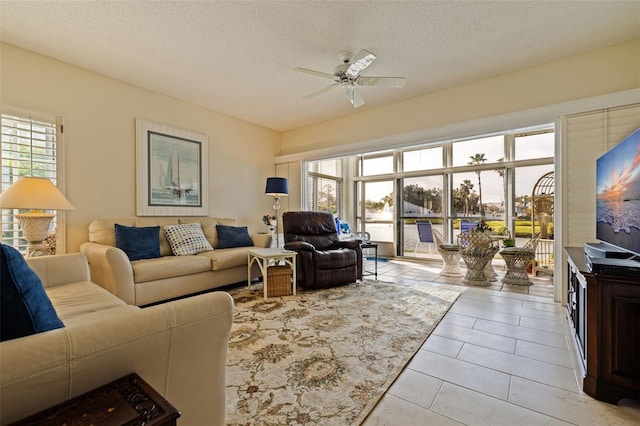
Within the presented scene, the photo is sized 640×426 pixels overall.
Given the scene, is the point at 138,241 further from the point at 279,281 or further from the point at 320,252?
the point at 320,252

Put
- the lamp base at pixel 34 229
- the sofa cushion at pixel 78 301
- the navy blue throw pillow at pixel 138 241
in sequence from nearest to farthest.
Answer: the sofa cushion at pixel 78 301 < the lamp base at pixel 34 229 < the navy blue throw pillow at pixel 138 241

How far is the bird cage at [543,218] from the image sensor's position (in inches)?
188

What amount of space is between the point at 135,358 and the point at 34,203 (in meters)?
2.41

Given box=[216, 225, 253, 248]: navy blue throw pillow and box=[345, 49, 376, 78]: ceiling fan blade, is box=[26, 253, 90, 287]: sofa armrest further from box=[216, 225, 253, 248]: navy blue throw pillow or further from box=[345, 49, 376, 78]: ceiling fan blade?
box=[345, 49, 376, 78]: ceiling fan blade

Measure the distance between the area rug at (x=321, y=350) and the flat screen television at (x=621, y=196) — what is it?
4.81 feet

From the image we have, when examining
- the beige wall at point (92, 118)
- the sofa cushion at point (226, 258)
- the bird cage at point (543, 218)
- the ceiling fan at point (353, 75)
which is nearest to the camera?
the ceiling fan at point (353, 75)

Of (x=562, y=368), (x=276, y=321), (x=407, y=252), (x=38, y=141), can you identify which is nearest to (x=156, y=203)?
(x=38, y=141)

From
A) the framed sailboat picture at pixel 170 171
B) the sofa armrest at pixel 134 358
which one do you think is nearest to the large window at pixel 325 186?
the framed sailboat picture at pixel 170 171

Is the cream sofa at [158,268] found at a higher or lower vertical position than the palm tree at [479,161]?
lower

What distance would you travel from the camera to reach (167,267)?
3059 millimetres

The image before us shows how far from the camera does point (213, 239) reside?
4113 millimetres

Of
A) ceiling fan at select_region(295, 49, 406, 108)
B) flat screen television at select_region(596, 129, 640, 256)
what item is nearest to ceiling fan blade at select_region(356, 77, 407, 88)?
ceiling fan at select_region(295, 49, 406, 108)

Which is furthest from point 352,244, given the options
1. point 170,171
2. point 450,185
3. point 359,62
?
point 450,185

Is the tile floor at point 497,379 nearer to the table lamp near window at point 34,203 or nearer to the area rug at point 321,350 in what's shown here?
the area rug at point 321,350
